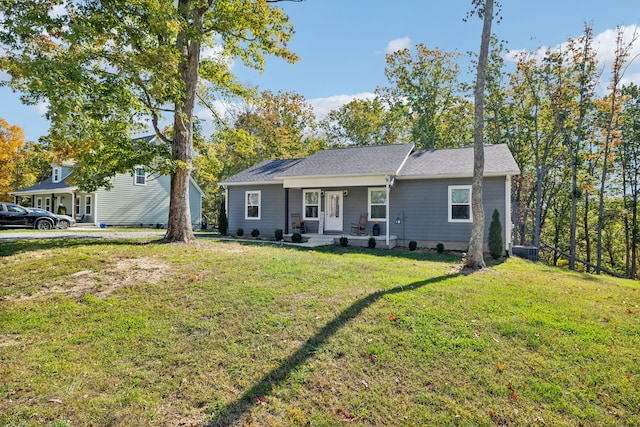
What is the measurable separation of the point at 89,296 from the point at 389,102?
89.1 feet

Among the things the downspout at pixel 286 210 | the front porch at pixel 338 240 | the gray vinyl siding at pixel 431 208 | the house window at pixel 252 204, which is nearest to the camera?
the gray vinyl siding at pixel 431 208

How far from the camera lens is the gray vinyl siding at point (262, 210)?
17.4 meters

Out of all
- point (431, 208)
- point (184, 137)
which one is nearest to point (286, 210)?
point (431, 208)

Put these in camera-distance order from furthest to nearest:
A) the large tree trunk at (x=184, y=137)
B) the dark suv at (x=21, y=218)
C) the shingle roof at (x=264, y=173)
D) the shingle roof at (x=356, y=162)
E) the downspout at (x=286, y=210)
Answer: the shingle roof at (x=264, y=173) → the dark suv at (x=21, y=218) → the downspout at (x=286, y=210) → the shingle roof at (x=356, y=162) → the large tree trunk at (x=184, y=137)

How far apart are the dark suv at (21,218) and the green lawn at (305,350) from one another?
1289 cm

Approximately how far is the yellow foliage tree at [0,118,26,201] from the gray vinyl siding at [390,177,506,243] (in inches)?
1176

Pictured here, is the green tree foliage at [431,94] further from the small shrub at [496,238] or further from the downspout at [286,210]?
the small shrub at [496,238]

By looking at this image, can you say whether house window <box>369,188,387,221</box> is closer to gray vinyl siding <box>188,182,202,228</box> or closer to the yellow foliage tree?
gray vinyl siding <box>188,182,202,228</box>

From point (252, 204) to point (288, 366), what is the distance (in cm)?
1459

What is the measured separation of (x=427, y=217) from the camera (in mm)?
14188

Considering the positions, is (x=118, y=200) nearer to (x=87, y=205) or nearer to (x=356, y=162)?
(x=87, y=205)

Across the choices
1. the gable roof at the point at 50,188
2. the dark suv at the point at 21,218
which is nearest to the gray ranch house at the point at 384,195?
the dark suv at the point at 21,218

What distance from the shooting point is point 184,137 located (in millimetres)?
10992

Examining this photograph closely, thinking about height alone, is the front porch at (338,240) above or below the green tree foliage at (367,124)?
below
